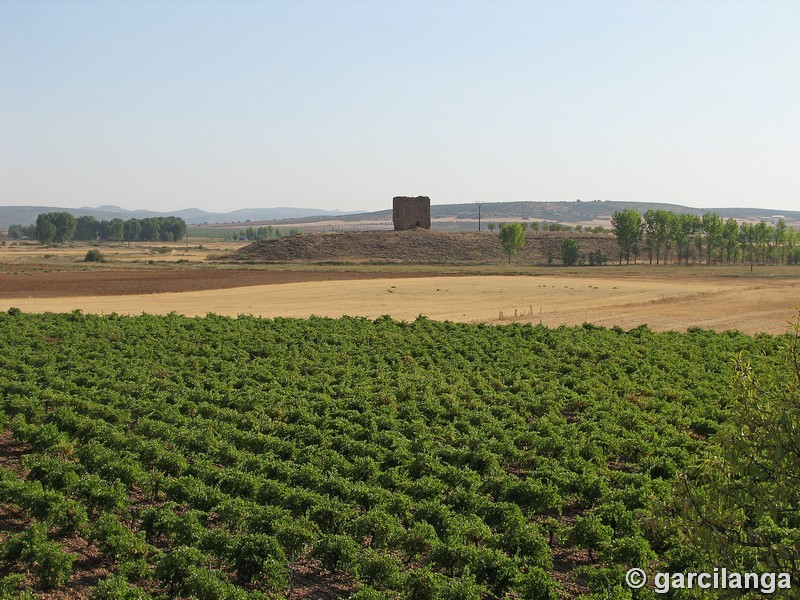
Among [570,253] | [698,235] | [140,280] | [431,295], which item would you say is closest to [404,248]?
[570,253]

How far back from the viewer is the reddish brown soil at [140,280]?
69625 millimetres

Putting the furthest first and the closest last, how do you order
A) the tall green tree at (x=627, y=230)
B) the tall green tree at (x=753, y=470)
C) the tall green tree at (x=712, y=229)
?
the tall green tree at (x=712, y=229), the tall green tree at (x=627, y=230), the tall green tree at (x=753, y=470)

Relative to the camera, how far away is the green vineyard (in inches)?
514

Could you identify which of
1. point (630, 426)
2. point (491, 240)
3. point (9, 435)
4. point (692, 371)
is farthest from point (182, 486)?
point (491, 240)

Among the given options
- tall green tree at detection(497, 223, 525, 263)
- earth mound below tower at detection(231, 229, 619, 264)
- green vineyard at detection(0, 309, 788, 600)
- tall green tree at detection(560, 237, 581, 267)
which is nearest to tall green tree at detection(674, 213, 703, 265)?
earth mound below tower at detection(231, 229, 619, 264)

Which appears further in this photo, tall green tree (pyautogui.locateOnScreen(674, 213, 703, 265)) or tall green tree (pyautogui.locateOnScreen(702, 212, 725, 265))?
tall green tree (pyautogui.locateOnScreen(702, 212, 725, 265))

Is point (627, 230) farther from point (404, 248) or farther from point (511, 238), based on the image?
point (404, 248)

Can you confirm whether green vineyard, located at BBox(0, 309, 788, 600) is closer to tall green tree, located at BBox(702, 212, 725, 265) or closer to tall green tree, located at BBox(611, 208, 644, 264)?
tall green tree, located at BBox(611, 208, 644, 264)

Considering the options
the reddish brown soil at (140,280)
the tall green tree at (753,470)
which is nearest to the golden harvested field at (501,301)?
the reddish brown soil at (140,280)

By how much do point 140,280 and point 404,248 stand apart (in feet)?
218

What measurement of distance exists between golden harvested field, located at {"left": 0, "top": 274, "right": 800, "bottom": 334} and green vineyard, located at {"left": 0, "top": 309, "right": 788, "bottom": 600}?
21.8 meters

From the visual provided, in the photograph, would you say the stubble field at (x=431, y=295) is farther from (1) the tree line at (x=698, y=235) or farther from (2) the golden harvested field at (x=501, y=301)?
(1) the tree line at (x=698, y=235)

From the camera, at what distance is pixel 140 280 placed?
83250 millimetres

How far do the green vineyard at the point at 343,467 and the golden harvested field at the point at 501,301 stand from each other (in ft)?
71.4
